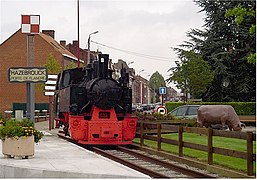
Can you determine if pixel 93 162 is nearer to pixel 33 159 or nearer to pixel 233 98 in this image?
pixel 33 159

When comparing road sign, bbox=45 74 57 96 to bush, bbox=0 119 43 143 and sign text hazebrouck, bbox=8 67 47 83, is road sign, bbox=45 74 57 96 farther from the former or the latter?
bush, bbox=0 119 43 143

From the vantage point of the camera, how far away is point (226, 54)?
152 ft

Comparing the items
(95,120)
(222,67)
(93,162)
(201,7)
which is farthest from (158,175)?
(201,7)

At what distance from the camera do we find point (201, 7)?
5034cm

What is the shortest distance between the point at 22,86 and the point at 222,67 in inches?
1216

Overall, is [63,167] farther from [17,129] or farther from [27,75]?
[27,75]

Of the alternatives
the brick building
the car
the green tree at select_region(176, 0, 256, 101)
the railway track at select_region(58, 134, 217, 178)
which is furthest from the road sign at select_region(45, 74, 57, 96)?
the brick building

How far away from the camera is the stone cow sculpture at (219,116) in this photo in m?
21.5

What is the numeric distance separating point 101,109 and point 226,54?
2908cm

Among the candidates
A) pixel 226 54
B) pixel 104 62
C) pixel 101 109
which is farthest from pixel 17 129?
pixel 226 54

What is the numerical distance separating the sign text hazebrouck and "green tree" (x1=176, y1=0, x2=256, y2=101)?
87.0ft

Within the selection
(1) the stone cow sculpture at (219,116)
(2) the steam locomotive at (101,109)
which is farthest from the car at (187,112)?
(2) the steam locomotive at (101,109)

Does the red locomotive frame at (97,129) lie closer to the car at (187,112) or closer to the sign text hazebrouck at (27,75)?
the sign text hazebrouck at (27,75)

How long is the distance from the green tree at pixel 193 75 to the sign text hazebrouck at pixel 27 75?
24.6m
